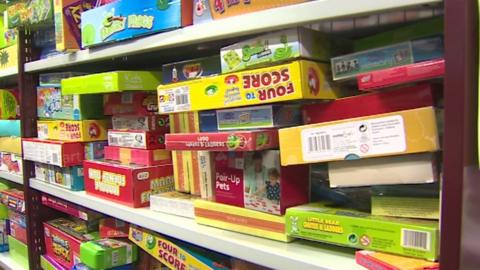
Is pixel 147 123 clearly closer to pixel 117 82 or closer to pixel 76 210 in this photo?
pixel 117 82

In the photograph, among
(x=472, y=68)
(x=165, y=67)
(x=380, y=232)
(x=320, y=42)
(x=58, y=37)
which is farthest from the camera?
(x=58, y=37)

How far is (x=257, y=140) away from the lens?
686 millimetres

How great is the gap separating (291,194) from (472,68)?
1.15 ft

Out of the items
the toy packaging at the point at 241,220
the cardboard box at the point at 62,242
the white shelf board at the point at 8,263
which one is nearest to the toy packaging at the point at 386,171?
the toy packaging at the point at 241,220

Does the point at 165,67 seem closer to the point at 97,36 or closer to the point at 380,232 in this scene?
the point at 97,36

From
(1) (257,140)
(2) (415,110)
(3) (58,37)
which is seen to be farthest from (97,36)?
(2) (415,110)

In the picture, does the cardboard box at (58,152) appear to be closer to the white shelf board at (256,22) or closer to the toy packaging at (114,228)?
the toy packaging at (114,228)

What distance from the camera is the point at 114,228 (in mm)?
1130

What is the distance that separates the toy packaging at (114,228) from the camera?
3.67 ft

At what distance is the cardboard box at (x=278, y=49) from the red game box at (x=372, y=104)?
81mm

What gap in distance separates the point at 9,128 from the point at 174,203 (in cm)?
98

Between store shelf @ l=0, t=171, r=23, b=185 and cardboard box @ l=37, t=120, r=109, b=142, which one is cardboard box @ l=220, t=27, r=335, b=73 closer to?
cardboard box @ l=37, t=120, r=109, b=142

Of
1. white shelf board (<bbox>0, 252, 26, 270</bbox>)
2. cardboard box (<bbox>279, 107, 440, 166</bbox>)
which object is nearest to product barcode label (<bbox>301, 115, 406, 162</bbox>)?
cardboard box (<bbox>279, 107, 440, 166</bbox>)

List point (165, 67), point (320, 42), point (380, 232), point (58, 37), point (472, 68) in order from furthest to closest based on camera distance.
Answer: point (58, 37) < point (165, 67) < point (320, 42) < point (380, 232) < point (472, 68)
